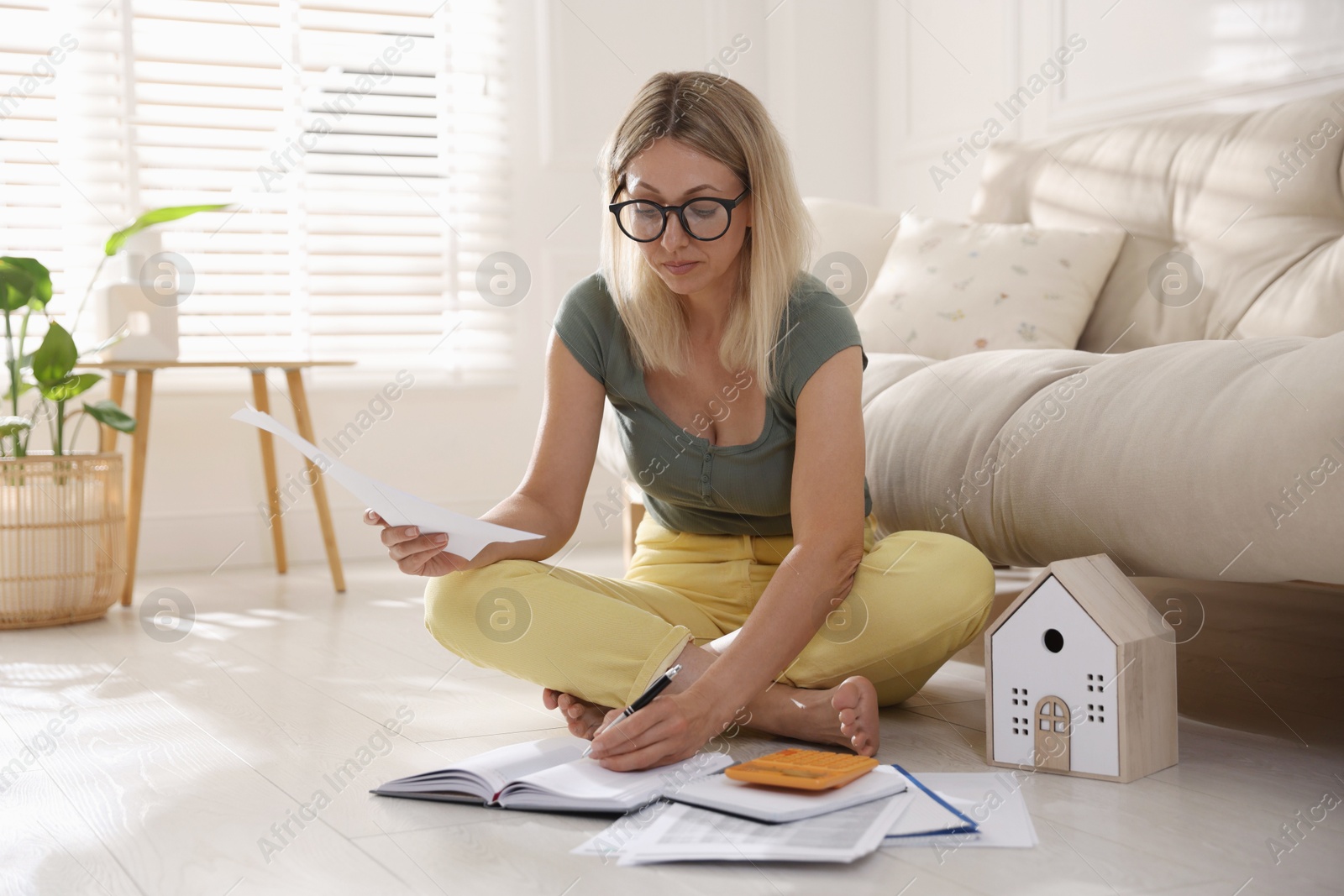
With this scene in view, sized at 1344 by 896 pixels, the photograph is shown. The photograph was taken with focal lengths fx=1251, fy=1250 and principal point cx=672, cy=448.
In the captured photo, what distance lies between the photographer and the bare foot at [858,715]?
1.27m

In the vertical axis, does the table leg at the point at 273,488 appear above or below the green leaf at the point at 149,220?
below

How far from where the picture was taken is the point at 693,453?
1454mm

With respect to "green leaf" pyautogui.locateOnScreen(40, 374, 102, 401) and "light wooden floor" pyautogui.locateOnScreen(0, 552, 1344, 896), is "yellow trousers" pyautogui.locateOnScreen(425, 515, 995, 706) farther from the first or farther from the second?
"green leaf" pyautogui.locateOnScreen(40, 374, 102, 401)

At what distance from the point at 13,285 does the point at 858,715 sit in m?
1.96

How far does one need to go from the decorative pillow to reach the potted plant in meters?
1.52

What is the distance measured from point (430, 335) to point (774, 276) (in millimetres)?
2157

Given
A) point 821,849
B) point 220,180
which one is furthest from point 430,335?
point 821,849

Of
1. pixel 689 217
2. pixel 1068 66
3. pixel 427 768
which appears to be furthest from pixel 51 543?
pixel 1068 66

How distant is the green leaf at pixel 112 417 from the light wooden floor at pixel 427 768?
0.46m

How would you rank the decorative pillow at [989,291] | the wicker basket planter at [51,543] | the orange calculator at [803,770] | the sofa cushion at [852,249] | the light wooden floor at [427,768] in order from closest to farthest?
the light wooden floor at [427,768]
the orange calculator at [803,770]
the decorative pillow at [989,291]
the wicker basket planter at [51,543]
the sofa cushion at [852,249]

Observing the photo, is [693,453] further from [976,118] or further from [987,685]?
[976,118]

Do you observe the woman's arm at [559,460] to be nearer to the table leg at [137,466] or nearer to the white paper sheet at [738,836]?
the white paper sheet at [738,836]

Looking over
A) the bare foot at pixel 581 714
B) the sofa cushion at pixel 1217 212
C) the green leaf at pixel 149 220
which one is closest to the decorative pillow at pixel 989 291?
the sofa cushion at pixel 1217 212

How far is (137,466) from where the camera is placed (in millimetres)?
2719
